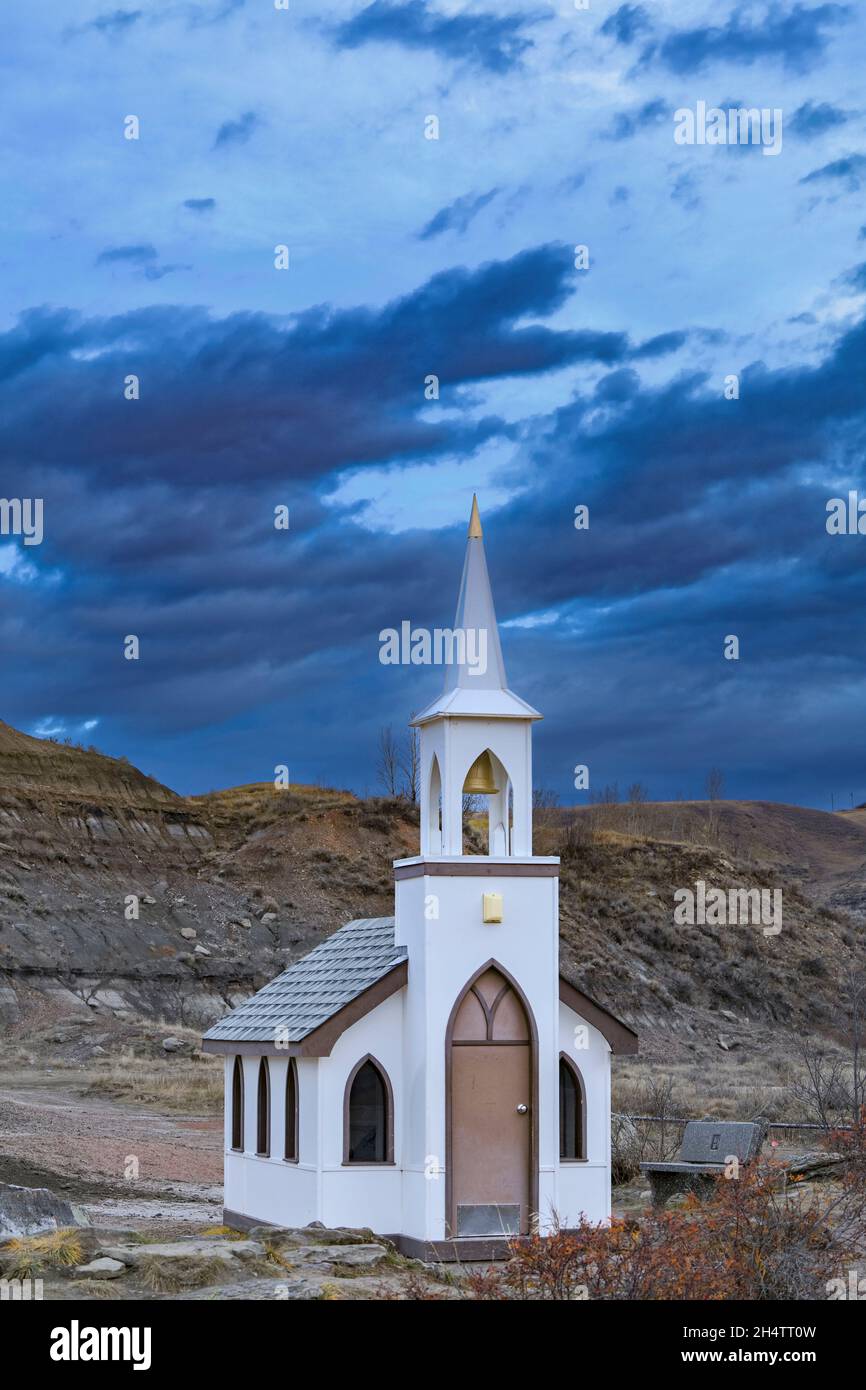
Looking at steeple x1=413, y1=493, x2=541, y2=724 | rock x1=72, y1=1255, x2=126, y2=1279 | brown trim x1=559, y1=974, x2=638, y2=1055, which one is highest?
steeple x1=413, y1=493, x2=541, y2=724

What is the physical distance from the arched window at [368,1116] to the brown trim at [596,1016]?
7.84ft

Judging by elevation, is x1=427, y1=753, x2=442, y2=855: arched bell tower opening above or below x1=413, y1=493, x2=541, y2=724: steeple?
below

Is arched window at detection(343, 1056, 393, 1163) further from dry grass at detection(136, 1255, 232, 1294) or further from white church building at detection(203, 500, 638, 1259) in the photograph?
dry grass at detection(136, 1255, 232, 1294)

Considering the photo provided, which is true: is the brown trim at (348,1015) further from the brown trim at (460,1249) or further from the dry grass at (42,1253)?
the dry grass at (42,1253)

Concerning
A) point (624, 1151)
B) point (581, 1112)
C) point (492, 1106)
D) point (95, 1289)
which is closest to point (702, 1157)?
point (581, 1112)

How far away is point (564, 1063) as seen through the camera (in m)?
20.0

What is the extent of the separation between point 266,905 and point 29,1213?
51.2 meters

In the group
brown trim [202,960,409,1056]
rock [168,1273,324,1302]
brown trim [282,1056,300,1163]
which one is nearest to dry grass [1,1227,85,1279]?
rock [168,1273,324,1302]

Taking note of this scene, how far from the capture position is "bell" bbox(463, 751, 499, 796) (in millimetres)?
20375

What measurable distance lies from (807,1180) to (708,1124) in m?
1.61

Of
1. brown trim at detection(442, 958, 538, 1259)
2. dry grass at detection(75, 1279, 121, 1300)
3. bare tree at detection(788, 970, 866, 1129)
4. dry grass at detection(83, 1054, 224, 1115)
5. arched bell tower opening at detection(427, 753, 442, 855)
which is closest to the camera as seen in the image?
dry grass at detection(75, 1279, 121, 1300)

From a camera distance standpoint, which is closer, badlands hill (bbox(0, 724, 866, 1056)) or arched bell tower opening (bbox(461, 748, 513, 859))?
arched bell tower opening (bbox(461, 748, 513, 859))

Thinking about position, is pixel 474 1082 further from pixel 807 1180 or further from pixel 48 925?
pixel 48 925

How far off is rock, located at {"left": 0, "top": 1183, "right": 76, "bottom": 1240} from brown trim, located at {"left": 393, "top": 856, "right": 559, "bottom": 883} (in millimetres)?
5169
